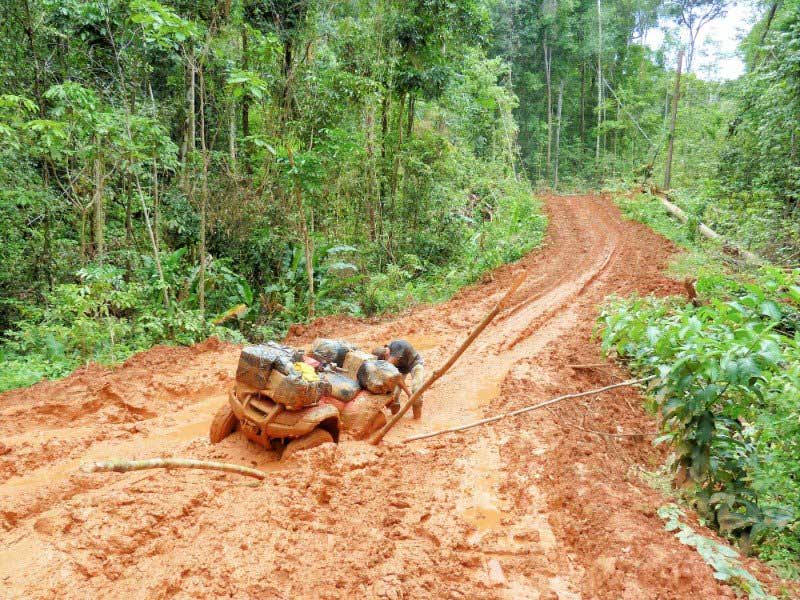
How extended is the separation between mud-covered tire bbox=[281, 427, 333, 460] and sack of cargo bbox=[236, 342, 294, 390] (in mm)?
581

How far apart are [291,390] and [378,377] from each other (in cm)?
102

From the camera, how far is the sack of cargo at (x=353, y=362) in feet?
16.8

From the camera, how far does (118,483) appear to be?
12.4ft

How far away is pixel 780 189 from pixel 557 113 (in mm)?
27777

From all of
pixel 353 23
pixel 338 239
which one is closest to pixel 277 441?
pixel 338 239

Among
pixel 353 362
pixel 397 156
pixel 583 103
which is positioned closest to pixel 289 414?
pixel 353 362

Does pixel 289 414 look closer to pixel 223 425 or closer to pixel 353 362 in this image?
pixel 223 425

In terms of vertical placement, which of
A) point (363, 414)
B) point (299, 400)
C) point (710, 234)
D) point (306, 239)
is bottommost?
point (363, 414)

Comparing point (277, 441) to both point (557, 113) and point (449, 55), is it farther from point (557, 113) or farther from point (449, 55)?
point (557, 113)

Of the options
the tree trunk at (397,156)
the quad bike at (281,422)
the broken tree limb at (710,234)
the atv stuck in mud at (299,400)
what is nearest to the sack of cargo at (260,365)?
the atv stuck in mud at (299,400)

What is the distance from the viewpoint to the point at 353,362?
518 cm

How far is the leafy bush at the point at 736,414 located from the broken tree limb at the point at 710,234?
6086 millimetres

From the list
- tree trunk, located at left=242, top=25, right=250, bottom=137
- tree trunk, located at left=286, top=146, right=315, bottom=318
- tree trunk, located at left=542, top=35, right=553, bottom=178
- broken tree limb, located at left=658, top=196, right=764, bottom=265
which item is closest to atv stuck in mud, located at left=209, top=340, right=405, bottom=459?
tree trunk, located at left=286, top=146, right=315, bottom=318

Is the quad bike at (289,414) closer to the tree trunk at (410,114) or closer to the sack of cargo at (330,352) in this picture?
the sack of cargo at (330,352)
